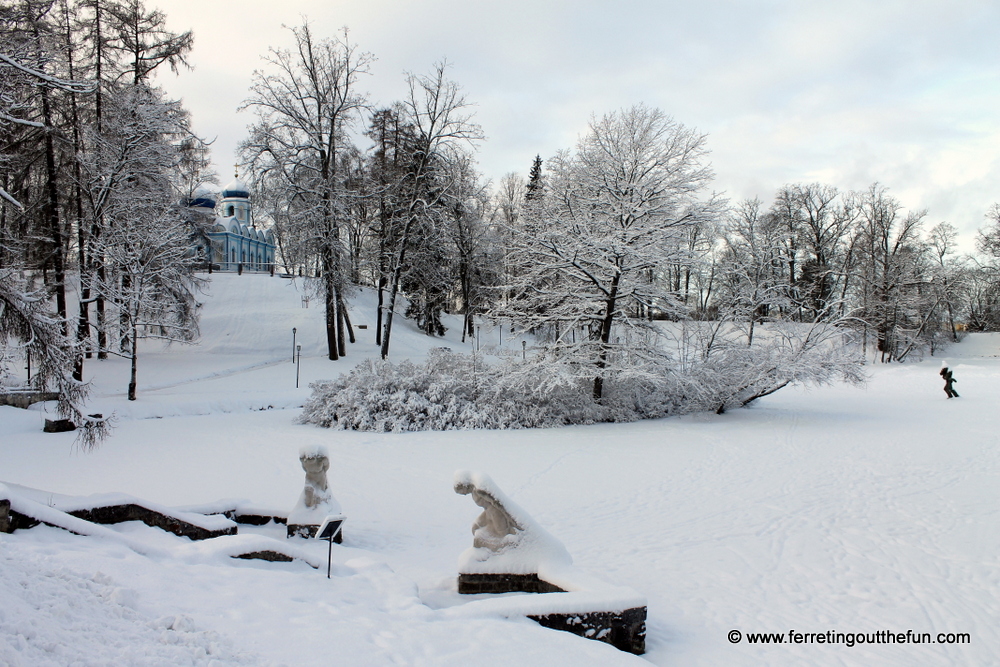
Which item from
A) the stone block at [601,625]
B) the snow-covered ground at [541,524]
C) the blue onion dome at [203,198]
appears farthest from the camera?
the blue onion dome at [203,198]

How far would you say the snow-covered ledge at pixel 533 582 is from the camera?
14.4 ft

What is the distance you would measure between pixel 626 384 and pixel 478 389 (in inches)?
177

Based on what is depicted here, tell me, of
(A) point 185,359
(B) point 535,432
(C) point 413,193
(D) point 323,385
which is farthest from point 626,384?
(A) point 185,359

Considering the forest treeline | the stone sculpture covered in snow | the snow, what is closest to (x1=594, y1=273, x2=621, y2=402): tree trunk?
the forest treeline

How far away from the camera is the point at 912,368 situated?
3094 cm

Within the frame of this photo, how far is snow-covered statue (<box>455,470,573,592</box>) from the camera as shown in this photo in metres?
5.23

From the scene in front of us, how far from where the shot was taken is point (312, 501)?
6.96 m

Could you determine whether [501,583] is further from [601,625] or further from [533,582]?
[601,625]

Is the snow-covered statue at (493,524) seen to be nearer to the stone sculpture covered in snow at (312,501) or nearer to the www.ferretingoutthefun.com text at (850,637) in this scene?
the www.ferretingoutthefun.com text at (850,637)

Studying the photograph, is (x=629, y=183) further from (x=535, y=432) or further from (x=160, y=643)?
(x=160, y=643)

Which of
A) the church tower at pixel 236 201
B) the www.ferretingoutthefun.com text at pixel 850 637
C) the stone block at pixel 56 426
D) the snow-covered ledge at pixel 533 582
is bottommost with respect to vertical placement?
the stone block at pixel 56 426

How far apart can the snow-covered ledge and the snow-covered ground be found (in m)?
0.18

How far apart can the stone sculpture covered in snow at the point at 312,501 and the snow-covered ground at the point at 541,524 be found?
0.37 meters

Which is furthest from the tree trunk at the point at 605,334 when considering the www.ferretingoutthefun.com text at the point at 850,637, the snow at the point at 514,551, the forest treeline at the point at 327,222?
the www.ferretingoutthefun.com text at the point at 850,637
